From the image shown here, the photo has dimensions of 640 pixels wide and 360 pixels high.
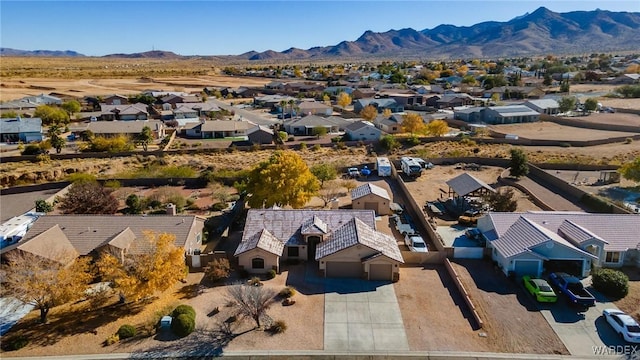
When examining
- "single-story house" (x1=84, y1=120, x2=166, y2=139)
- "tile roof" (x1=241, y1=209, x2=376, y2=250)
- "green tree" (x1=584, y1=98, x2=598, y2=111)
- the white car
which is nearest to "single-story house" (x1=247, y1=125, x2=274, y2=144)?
"single-story house" (x1=84, y1=120, x2=166, y2=139)

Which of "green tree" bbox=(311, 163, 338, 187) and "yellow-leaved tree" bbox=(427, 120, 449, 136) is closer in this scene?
"green tree" bbox=(311, 163, 338, 187)

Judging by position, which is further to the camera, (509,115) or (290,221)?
(509,115)

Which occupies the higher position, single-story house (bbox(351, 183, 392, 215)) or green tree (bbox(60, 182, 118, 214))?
green tree (bbox(60, 182, 118, 214))

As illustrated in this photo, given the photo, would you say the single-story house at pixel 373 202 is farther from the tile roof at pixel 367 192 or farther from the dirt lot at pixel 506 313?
the dirt lot at pixel 506 313

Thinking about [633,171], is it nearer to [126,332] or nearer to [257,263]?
[257,263]

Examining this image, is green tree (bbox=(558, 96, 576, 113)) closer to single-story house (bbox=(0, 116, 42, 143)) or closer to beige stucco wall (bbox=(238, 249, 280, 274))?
beige stucco wall (bbox=(238, 249, 280, 274))

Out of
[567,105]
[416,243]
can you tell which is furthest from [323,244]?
[567,105]

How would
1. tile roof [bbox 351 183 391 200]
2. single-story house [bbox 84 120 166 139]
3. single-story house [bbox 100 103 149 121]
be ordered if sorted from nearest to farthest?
tile roof [bbox 351 183 391 200], single-story house [bbox 84 120 166 139], single-story house [bbox 100 103 149 121]
